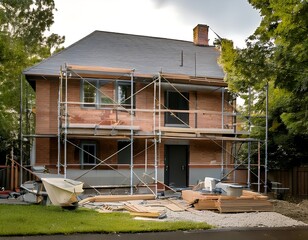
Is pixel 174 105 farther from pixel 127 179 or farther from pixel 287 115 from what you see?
pixel 287 115

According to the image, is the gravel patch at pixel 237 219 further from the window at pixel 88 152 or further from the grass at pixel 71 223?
the window at pixel 88 152

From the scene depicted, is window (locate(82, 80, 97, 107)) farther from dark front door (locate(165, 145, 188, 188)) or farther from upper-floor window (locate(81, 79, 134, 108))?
dark front door (locate(165, 145, 188, 188))

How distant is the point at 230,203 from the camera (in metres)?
14.1

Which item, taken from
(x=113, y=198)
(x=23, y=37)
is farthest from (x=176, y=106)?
(x=23, y=37)

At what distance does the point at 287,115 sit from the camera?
56.9 ft

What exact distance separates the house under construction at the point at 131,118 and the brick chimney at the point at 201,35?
2.75 metres

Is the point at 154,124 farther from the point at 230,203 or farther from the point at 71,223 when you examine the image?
the point at 71,223

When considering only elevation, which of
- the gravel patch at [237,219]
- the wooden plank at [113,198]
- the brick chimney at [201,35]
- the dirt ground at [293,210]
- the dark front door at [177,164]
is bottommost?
the dirt ground at [293,210]

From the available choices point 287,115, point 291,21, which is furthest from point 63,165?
point 291,21

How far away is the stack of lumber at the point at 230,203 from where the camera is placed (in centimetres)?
1406

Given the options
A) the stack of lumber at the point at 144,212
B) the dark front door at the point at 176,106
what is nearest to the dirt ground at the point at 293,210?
the stack of lumber at the point at 144,212

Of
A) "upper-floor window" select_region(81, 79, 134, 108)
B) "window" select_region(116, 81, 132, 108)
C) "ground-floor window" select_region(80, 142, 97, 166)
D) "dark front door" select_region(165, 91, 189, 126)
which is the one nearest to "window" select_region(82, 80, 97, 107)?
"upper-floor window" select_region(81, 79, 134, 108)

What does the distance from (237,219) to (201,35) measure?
15.8 m

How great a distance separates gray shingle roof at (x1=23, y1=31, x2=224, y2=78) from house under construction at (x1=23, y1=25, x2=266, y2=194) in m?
0.06
